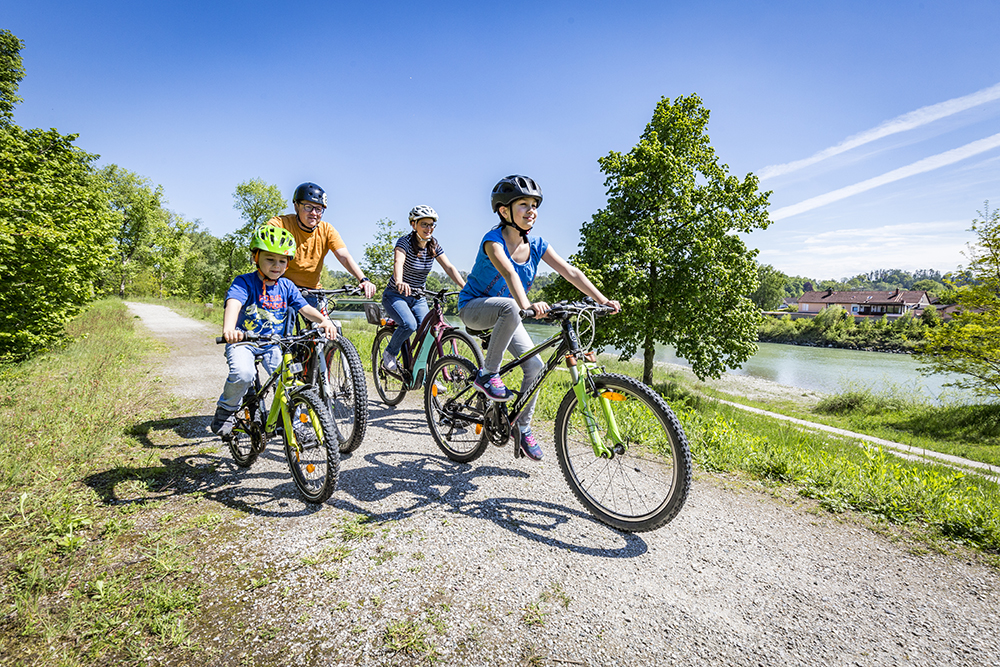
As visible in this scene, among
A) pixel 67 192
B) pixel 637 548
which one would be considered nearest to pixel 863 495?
pixel 637 548

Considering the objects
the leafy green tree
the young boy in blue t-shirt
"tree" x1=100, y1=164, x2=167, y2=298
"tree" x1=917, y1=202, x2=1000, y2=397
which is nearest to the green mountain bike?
the young boy in blue t-shirt

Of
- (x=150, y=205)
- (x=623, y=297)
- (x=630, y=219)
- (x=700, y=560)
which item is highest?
(x=150, y=205)

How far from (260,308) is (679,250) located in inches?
609

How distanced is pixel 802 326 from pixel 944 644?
72.1 m

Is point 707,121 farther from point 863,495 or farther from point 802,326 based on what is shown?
point 802,326

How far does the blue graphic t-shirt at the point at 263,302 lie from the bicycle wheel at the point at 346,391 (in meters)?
0.47

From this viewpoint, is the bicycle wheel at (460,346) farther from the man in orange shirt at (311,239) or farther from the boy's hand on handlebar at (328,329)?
the boy's hand on handlebar at (328,329)

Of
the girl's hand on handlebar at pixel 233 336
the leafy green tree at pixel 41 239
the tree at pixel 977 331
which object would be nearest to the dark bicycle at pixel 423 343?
the girl's hand on handlebar at pixel 233 336

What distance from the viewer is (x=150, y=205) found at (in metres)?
45.5

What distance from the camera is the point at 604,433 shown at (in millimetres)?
2951

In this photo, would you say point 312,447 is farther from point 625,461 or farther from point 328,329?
point 625,461

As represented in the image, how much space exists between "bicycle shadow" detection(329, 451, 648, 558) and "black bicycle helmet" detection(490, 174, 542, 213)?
2.19 m

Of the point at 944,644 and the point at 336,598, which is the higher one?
the point at 944,644

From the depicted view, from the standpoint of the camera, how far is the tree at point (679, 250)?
1538 centimetres
